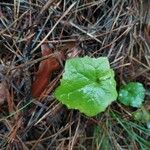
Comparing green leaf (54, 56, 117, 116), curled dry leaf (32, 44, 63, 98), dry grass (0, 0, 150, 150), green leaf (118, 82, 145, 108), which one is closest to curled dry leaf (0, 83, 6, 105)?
dry grass (0, 0, 150, 150)

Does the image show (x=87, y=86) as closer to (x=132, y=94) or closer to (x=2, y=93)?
(x=132, y=94)

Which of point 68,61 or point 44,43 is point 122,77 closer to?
point 68,61

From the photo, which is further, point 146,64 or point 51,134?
point 146,64

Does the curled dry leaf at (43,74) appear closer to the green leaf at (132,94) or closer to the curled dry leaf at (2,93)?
the curled dry leaf at (2,93)

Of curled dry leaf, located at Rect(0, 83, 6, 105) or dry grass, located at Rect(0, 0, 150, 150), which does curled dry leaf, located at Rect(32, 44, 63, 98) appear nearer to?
dry grass, located at Rect(0, 0, 150, 150)

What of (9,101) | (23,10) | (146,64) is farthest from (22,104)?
(146,64)

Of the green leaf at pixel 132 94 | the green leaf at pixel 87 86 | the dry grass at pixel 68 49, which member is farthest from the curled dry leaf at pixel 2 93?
the green leaf at pixel 132 94

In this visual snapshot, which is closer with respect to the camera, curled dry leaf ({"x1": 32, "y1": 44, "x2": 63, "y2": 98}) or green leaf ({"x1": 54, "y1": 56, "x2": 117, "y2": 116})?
green leaf ({"x1": 54, "y1": 56, "x2": 117, "y2": 116})
